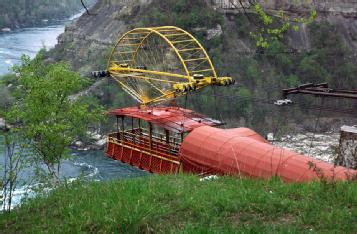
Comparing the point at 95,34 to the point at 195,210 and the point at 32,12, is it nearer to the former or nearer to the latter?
the point at 32,12

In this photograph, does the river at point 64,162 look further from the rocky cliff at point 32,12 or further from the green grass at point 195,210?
the rocky cliff at point 32,12

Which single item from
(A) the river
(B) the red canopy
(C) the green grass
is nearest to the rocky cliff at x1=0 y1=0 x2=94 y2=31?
(A) the river

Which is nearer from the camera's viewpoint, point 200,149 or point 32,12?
point 200,149

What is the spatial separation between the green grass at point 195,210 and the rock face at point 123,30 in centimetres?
5133

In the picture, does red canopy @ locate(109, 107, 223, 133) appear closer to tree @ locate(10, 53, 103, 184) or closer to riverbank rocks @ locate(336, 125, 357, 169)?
tree @ locate(10, 53, 103, 184)

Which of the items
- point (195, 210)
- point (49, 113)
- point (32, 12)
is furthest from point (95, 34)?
point (195, 210)

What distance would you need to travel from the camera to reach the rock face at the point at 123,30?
202 feet

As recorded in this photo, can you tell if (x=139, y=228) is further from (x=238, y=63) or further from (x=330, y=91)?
(x=238, y=63)

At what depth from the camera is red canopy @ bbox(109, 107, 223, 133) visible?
16.4m

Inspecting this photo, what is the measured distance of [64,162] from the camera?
38094mm

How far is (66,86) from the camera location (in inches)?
797

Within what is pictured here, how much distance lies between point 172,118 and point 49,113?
5344mm

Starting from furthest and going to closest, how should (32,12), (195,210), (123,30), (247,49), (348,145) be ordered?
(32,12) → (123,30) → (247,49) → (348,145) → (195,210)

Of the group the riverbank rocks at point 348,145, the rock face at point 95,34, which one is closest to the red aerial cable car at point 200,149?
the riverbank rocks at point 348,145
